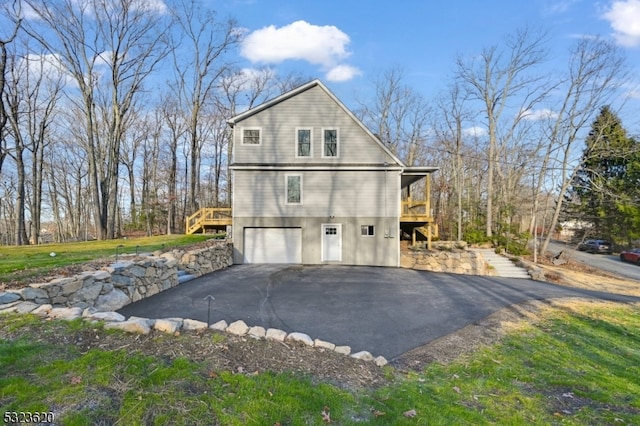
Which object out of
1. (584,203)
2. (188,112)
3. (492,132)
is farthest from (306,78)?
(584,203)

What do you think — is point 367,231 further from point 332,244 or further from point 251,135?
point 251,135

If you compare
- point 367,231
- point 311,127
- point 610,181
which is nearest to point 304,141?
point 311,127

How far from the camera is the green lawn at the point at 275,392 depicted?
2.81 metres

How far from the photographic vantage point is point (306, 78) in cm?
3177

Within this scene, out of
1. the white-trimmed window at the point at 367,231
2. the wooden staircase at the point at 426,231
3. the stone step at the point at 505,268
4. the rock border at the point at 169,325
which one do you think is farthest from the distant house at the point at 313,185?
the rock border at the point at 169,325

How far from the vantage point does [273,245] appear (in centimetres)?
Answer: 1486

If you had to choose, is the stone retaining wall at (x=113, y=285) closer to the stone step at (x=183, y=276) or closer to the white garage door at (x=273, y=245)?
the stone step at (x=183, y=276)

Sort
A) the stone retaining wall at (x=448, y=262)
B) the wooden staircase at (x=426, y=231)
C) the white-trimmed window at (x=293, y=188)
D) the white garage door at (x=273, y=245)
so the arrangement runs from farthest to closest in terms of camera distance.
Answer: the wooden staircase at (x=426, y=231), the stone retaining wall at (x=448, y=262), the white-trimmed window at (x=293, y=188), the white garage door at (x=273, y=245)

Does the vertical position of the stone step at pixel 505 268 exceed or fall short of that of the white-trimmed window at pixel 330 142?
it falls short

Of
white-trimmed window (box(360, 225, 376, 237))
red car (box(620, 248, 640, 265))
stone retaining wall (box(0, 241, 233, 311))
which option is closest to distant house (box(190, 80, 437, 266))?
white-trimmed window (box(360, 225, 376, 237))

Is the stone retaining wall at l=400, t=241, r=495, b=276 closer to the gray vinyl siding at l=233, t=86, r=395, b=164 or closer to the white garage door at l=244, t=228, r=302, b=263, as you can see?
the gray vinyl siding at l=233, t=86, r=395, b=164

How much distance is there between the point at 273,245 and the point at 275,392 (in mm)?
11682

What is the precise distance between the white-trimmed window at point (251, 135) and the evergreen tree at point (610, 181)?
21.6 meters

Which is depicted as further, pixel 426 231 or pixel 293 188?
pixel 426 231
